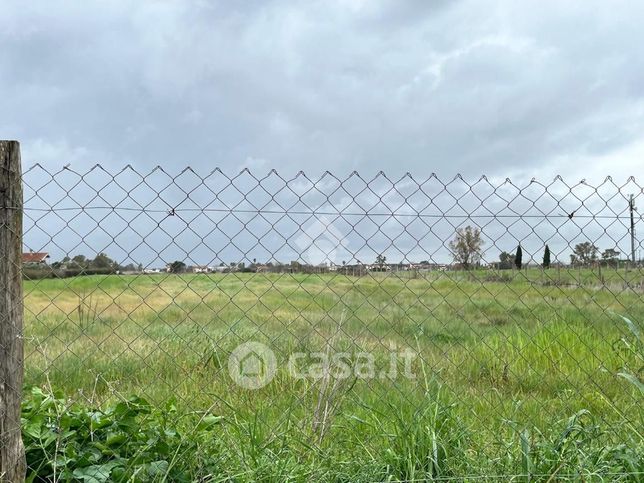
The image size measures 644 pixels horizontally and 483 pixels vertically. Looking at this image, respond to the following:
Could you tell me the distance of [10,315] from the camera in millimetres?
2211

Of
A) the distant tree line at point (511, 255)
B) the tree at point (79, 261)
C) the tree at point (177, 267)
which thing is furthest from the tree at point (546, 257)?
the tree at point (79, 261)

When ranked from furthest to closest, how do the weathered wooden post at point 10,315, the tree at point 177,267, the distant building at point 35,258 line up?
the tree at point 177,267 → the distant building at point 35,258 → the weathered wooden post at point 10,315

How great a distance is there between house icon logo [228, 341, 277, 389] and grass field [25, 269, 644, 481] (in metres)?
0.07

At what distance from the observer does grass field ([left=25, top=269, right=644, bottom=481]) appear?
Result: 2387 mm

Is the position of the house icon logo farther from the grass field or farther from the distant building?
the distant building

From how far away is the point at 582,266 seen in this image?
3.42m

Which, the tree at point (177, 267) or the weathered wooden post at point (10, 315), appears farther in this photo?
the tree at point (177, 267)

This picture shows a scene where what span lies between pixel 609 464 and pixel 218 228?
2.00 meters

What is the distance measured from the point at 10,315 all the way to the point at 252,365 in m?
2.28

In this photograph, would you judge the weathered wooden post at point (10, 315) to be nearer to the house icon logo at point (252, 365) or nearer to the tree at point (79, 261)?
the tree at point (79, 261)

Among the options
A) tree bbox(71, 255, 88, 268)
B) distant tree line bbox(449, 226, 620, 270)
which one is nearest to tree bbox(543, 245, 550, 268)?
distant tree line bbox(449, 226, 620, 270)

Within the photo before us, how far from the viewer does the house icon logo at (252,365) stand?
404cm

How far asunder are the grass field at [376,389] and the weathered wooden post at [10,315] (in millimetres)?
247

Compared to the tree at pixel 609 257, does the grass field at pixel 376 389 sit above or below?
below
